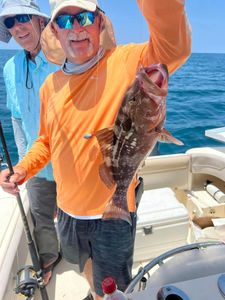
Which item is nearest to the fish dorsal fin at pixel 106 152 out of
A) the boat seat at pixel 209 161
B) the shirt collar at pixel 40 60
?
the shirt collar at pixel 40 60

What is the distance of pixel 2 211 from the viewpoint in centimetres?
261

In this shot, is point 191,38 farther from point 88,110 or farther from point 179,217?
point 179,217

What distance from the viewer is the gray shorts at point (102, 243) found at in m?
1.80

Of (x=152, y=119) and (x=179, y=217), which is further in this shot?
(x=179, y=217)

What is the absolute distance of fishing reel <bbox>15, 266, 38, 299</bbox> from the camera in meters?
2.05

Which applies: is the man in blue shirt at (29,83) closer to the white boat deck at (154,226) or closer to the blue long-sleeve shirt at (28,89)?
the blue long-sleeve shirt at (28,89)

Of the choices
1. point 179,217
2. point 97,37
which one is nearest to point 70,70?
point 97,37

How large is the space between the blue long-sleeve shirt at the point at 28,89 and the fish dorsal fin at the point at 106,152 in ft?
3.26

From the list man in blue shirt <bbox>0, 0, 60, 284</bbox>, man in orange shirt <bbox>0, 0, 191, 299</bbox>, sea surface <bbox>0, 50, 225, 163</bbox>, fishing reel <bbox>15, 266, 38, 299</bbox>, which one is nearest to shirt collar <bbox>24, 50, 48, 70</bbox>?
man in blue shirt <bbox>0, 0, 60, 284</bbox>

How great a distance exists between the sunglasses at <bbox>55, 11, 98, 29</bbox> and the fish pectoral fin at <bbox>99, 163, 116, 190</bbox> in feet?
2.25

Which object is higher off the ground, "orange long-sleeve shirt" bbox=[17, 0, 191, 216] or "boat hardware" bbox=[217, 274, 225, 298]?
"orange long-sleeve shirt" bbox=[17, 0, 191, 216]

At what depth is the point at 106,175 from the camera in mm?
1542

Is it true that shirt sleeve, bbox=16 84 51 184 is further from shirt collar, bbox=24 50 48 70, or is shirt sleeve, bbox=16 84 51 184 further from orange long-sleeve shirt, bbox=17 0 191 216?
shirt collar, bbox=24 50 48 70

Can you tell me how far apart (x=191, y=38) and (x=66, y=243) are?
4.57 ft
